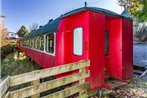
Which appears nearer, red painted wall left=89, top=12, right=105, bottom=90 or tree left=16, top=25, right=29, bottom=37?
red painted wall left=89, top=12, right=105, bottom=90

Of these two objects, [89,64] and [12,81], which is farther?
[89,64]

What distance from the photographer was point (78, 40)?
583cm

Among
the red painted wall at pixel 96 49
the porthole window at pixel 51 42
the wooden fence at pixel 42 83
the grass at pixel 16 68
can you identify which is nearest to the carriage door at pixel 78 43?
the red painted wall at pixel 96 49

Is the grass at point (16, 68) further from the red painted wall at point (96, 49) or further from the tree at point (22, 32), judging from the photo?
the tree at point (22, 32)

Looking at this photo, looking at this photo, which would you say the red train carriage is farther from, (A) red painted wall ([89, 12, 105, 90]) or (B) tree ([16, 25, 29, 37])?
(B) tree ([16, 25, 29, 37])

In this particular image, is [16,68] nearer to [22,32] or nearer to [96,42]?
[96,42]

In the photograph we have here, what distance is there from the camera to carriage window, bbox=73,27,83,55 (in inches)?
221

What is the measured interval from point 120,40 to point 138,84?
5.97 ft

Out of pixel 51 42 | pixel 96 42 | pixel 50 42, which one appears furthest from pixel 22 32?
pixel 96 42

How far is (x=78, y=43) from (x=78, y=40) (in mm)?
105

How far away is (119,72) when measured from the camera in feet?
21.2

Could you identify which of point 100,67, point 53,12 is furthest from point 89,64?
point 53,12

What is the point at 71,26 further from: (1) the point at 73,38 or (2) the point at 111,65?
(2) the point at 111,65

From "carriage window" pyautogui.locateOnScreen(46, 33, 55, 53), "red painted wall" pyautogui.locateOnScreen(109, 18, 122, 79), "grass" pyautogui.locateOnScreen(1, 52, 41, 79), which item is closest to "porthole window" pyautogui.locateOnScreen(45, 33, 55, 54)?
"carriage window" pyautogui.locateOnScreen(46, 33, 55, 53)
